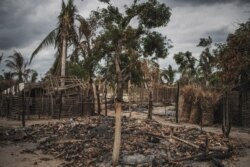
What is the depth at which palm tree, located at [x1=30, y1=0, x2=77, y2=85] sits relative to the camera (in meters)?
29.7

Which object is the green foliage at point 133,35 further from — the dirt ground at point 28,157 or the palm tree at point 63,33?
the palm tree at point 63,33

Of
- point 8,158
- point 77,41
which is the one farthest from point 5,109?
point 8,158

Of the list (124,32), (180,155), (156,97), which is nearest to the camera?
(124,32)

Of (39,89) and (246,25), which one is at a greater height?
(246,25)

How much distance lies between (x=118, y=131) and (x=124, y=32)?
132 inches

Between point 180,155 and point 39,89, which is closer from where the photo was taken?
point 180,155

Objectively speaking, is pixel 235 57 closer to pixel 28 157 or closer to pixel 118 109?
pixel 118 109

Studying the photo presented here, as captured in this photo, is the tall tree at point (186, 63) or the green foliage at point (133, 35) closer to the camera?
the green foliage at point (133, 35)

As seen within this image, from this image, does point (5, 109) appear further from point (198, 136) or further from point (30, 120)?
point (198, 136)

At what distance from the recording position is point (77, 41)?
103ft

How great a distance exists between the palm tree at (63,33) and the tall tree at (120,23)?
19091 millimetres

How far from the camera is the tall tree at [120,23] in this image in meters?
11.0

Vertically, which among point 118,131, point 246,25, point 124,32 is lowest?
point 118,131

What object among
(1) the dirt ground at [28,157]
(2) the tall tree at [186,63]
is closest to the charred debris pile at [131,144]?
(1) the dirt ground at [28,157]
